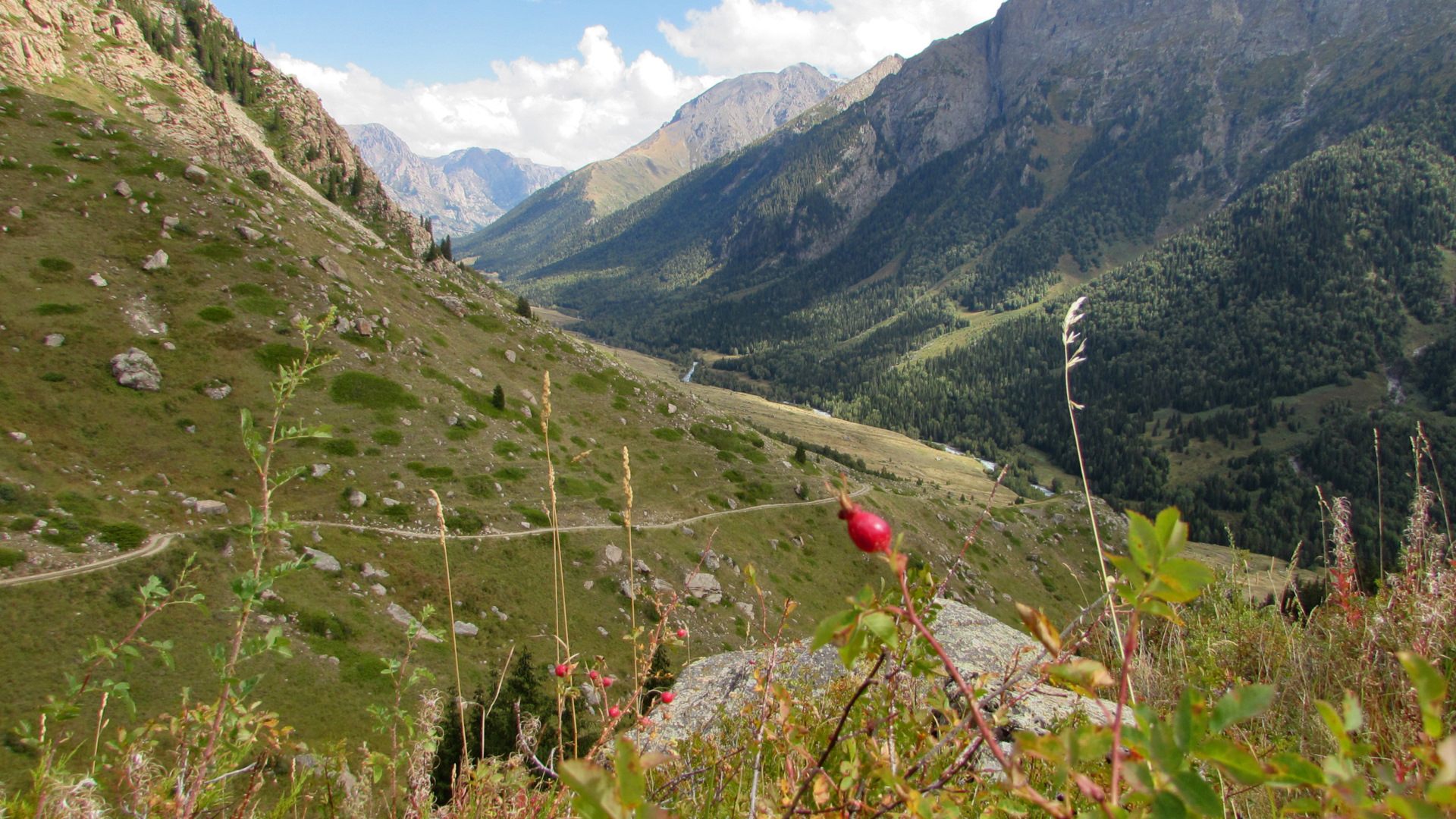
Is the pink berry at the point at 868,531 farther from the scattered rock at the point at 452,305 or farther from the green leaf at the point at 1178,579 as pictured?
the scattered rock at the point at 452,305

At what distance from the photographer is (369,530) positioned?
3206 centimetres

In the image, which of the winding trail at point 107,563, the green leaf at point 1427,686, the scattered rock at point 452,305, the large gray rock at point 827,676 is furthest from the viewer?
the scattered rock at point 452,305

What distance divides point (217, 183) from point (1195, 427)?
209444 mm

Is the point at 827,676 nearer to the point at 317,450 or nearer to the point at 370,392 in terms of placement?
the point at 317,450

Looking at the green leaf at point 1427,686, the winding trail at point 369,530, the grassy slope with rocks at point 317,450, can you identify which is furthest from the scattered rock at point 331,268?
the green leaf at point 1427,686

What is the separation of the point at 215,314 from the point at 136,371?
25.8 ft

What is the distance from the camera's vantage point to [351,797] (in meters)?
4.14

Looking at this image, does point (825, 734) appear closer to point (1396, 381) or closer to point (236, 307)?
point (236, 307)

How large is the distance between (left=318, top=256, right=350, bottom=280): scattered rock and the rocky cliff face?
2518 centimetres

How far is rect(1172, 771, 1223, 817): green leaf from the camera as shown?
1.12 metres

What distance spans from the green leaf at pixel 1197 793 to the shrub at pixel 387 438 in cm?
4383

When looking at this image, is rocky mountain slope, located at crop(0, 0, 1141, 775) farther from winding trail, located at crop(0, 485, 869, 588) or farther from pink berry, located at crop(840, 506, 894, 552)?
pink berry, located at crop(840, 506, 894, 552)

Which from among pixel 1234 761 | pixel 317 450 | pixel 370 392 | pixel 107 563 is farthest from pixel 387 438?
pixel 1234 761

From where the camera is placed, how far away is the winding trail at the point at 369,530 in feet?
70.8
